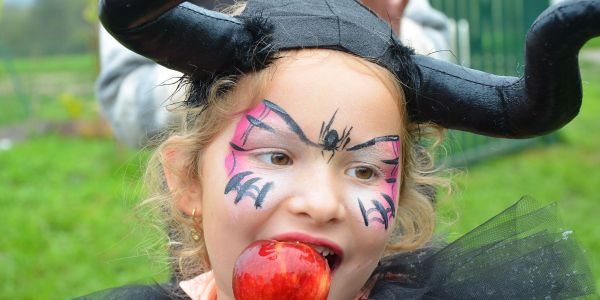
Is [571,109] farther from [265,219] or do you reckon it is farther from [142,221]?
[142,221]

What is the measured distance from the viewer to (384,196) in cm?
183

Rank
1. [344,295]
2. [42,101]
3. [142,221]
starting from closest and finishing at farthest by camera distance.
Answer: [344,295]
[142,221]
[42,101]

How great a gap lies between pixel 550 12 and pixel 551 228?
59cm

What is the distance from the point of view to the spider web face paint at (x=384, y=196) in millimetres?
1785

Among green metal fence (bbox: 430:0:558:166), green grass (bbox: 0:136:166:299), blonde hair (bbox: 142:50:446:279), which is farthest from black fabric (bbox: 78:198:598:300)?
green metal fence (bbox: 430:0:558:166)

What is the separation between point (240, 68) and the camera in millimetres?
1815

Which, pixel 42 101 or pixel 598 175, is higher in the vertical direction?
pixel 598 175

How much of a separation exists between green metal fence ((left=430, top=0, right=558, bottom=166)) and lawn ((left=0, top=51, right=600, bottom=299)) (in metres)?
0.18

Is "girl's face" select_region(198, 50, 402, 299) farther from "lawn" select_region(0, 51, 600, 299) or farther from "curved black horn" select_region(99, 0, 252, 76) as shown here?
"lawn" select_region(0, 51, 600, 299)

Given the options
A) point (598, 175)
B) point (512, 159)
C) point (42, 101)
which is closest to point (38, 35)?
point (42, 101)

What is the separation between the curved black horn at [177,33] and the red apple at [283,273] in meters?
0.40

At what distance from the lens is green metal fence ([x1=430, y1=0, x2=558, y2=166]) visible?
7.30 m

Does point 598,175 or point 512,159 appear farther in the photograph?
point 512,159

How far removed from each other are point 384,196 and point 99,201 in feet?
16.0
